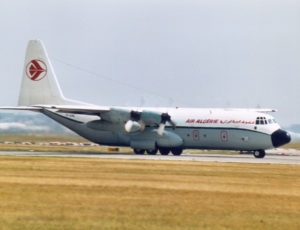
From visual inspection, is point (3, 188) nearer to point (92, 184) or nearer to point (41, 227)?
point (92, 184)

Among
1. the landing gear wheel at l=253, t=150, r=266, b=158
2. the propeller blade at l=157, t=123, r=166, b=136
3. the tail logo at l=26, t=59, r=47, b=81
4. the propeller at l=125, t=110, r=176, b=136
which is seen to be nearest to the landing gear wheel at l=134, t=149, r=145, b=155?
the propeller at l=125, t=110, r=176, b=136

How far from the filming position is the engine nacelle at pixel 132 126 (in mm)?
51719

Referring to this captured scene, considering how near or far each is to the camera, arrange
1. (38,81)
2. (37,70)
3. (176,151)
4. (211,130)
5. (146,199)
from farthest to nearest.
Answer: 1. (37,70)
2. (38,81)
3. (176,151)
4. (211,130)
5. (146,199)

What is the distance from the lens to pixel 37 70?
57500 mm

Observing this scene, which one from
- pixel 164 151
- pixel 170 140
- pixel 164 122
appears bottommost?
pixel 164 151

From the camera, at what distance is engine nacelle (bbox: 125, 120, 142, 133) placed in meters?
51.7

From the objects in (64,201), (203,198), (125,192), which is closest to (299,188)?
(203,198)

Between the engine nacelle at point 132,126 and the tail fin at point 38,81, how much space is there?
7.80 m

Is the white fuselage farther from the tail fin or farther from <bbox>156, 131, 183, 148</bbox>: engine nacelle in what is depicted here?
the tail fin

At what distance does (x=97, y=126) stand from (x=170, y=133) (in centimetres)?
658

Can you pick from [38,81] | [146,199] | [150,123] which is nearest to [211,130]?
[150,123]

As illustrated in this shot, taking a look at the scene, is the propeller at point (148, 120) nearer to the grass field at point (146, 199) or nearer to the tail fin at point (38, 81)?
the tail fin at point (38, 81)

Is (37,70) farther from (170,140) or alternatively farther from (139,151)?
(170,140)

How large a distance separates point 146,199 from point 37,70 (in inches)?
1513
